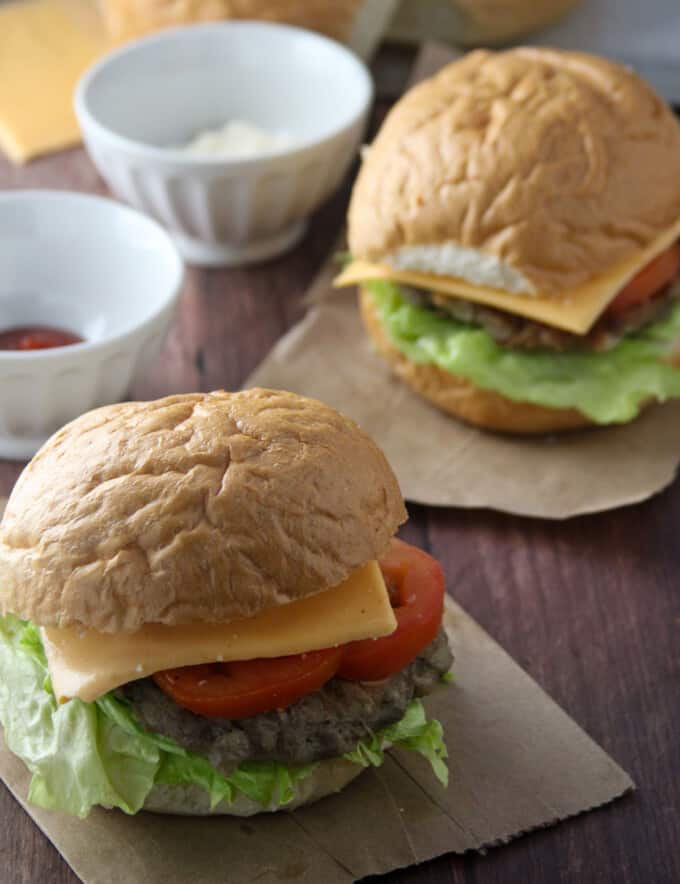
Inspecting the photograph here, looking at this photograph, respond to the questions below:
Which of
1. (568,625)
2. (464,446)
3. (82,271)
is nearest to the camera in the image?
(568,625)

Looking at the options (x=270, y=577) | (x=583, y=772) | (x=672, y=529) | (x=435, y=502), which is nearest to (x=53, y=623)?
(x=270, y=577)

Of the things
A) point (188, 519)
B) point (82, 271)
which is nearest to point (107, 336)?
point (82, 271)

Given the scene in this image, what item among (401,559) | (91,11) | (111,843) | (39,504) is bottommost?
(91,11)

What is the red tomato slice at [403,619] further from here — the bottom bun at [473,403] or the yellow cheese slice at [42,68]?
the yellow cheese slice at [42,68]

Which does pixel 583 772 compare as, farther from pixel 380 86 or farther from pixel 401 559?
pixel 380 86

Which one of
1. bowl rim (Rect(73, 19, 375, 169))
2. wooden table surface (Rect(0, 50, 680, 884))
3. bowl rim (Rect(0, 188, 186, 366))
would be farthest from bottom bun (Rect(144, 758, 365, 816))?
bowl rim (Rect(73, 19, 375, 169))

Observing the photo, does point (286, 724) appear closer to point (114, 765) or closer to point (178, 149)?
point (114, 765)
